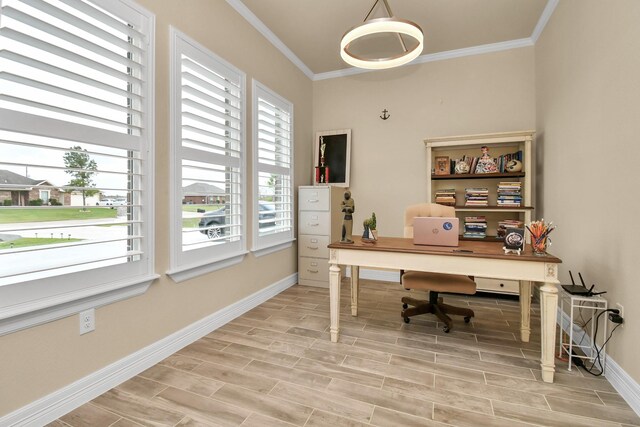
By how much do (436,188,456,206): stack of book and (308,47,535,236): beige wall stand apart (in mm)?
317

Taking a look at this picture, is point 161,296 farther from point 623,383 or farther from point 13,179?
point 623,383

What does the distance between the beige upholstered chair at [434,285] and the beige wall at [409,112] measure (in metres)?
1.21

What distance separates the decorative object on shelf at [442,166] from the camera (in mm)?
3805

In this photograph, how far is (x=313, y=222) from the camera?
4.09 m

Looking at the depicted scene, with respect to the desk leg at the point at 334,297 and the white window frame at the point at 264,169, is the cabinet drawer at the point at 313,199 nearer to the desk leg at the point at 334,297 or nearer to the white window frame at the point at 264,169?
the white window frame at the point at 264,169

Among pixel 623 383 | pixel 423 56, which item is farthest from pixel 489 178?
pixel 623 383

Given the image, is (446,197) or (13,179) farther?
(446,197)

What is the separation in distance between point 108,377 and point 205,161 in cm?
165

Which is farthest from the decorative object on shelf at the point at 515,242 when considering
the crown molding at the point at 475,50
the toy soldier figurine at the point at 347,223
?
the crown molding at the point at 475,50

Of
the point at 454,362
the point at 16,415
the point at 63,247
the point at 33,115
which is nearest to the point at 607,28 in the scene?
the point at 454,362

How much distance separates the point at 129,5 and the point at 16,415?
2.35m

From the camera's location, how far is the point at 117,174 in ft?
6.32

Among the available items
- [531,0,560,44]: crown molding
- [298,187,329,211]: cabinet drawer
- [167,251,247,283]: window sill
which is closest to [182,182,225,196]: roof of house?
[167,251,247,283]: window sill

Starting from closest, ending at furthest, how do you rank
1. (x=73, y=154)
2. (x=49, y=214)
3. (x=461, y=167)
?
(x=49, y=214) < (x=73, y=154) < (x=461, y=167)
